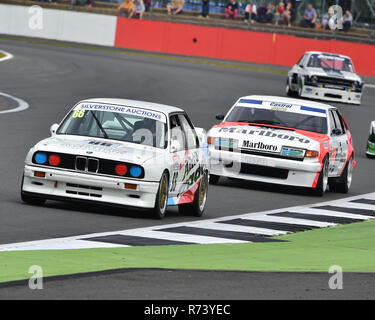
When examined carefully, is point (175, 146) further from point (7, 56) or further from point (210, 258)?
point (7, 56)

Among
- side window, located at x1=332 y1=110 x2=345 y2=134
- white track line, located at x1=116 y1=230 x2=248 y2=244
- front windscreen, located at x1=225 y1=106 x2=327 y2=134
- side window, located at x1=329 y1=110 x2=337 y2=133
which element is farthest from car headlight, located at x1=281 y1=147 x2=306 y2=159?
white track line, located at x1=116 y1=230 x2=248 y2=244

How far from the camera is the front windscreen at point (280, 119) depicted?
59.8 feet

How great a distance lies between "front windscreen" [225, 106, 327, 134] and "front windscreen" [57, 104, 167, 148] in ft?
14.8

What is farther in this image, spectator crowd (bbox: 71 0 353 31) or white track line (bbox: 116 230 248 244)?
spectator crowd (bbox: 71 0 353 31)

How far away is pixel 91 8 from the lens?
5328 centimetres

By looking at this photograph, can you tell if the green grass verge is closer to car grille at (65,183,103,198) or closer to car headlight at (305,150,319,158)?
car grille at (65,183,103,198)

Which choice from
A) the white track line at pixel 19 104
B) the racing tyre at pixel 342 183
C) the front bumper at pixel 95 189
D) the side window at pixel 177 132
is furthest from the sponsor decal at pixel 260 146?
the white track line at pixel 19 104

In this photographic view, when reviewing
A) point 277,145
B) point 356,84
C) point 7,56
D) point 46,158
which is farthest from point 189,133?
point 7,56

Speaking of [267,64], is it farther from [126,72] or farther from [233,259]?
[233,259]

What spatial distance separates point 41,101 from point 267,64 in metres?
21.3

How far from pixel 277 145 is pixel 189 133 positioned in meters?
3.03

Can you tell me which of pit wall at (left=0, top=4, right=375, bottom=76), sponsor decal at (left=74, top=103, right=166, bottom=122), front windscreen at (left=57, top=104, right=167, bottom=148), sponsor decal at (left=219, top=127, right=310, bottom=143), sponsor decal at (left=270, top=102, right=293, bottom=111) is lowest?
pit wall at (left=0, top=4, right=375, bottom=76)

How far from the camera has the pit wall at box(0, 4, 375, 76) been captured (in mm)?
47469

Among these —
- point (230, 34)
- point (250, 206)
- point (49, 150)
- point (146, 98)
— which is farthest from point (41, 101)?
point (230, 34)
